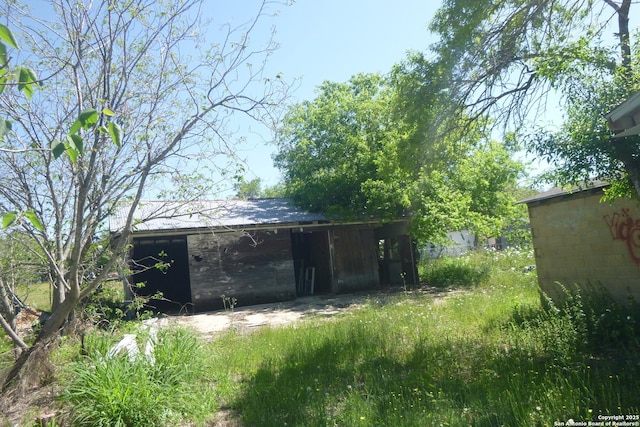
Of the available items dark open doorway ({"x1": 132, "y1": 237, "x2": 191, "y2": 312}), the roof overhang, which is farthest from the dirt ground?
the roof overhang

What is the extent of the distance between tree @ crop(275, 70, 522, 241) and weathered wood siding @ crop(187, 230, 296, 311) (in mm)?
2396

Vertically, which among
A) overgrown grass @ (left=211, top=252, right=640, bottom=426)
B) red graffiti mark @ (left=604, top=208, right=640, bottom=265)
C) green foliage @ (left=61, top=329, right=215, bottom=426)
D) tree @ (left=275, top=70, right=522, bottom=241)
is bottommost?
overgrown grass @ (left=211, top=252, right=640, bottom=426)

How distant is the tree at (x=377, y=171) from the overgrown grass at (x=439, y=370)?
188 inches

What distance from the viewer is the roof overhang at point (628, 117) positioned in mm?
3762

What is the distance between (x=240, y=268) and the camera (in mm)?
13875

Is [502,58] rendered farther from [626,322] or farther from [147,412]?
[147,412]

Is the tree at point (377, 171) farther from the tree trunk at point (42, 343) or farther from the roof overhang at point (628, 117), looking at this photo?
the tree trunk at point (42, 343)

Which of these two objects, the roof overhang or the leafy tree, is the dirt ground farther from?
the roof overhang

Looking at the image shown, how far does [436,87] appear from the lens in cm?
890

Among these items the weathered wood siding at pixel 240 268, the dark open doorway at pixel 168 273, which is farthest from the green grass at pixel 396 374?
the dark open doorway at pixel 168 273

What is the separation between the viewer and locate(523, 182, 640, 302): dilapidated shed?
20.6 feet

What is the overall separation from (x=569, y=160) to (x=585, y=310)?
8.52 ft

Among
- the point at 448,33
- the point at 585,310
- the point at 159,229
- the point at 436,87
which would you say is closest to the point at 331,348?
the point at 585,310

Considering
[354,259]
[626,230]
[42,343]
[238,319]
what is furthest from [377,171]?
[42,343]
